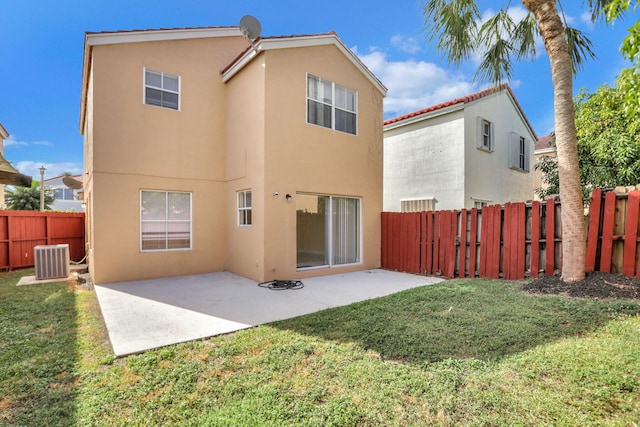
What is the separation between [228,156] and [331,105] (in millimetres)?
3667

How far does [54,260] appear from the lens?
898 centimetres

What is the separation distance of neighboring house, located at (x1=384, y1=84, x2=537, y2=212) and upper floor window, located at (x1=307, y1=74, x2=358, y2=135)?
165 inches

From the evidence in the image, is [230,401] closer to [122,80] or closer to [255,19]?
[122,80]

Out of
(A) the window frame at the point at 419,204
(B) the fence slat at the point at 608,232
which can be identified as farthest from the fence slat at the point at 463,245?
(A) the window frame at the point at 419,204

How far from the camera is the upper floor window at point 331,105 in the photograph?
9234 mm

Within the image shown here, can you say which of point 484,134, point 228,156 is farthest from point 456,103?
point 228,156

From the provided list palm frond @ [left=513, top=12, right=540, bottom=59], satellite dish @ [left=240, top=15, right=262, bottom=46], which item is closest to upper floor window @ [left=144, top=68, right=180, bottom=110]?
satellite dish @ [left=240, top=15, right=262, bottom=46]

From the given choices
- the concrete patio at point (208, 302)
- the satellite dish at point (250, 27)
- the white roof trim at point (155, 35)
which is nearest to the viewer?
the concrete patio at point (208, 302)

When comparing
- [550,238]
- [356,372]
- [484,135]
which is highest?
[484,135]

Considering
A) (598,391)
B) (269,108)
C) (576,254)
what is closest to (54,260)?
Result: (269,108)

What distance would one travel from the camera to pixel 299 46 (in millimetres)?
8828

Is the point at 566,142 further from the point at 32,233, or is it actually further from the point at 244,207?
the point at 32,233

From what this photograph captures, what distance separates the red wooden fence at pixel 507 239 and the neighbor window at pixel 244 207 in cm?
465

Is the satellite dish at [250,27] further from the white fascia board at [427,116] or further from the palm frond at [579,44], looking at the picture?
the palm frond at [579,44]
